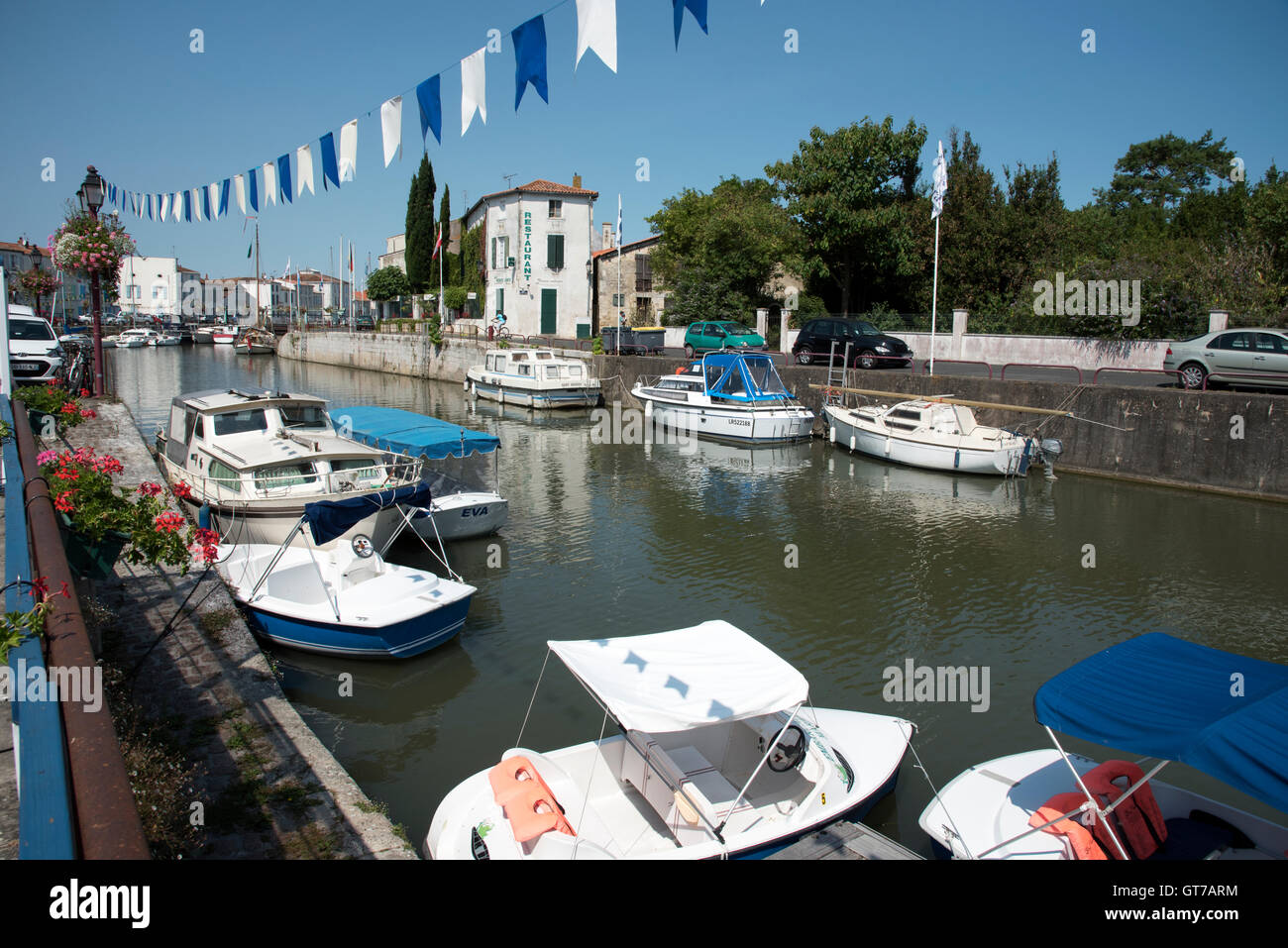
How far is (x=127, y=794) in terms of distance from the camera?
254 centimetres

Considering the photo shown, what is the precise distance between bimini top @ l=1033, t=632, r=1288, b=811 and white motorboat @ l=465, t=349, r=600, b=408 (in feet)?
98.1

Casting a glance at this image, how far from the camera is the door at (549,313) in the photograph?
170ft

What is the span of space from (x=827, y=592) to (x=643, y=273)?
43.9 metres

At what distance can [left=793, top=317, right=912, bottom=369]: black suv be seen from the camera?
95.8 ft

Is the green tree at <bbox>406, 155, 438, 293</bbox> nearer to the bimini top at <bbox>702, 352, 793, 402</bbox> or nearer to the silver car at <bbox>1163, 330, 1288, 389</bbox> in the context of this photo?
the bimini top at <bbox>702, 352, 793, 402</bbox>

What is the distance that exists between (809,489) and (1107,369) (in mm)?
12479

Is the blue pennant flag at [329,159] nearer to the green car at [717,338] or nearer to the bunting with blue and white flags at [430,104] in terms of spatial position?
the bunting with blue and white flags at [430,104]

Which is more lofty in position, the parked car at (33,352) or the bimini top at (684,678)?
the parked car at (33,352)

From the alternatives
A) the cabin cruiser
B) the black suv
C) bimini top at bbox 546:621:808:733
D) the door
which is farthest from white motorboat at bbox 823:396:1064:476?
the door

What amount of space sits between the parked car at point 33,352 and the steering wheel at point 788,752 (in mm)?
18939

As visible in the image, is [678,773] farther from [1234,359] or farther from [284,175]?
[1234,359]

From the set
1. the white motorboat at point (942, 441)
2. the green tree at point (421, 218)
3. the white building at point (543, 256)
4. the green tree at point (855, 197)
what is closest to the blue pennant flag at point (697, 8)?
the white motorboat at point (942, 441)

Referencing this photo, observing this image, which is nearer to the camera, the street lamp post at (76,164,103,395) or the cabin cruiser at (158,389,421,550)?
the cabin cruiser at (158,389,421,550)
